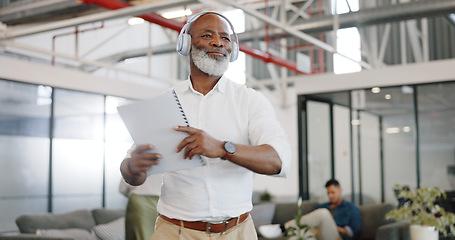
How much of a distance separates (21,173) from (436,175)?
20.4ft

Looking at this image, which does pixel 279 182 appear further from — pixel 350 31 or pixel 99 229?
pixel 99 229

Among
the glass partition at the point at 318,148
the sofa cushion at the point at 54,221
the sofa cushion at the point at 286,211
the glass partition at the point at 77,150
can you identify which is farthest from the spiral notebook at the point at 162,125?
the glass partition at the point at 77,150


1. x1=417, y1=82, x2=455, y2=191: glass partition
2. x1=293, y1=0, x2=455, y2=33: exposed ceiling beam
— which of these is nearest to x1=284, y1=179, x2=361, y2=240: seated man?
x1=417, y1=82, x2=455, y2=191: glass partition

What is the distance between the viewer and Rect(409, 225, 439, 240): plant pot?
6184 mm

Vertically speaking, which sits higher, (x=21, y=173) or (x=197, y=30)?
(x=197, y=30)

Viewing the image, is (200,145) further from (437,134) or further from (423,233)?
(437,134)

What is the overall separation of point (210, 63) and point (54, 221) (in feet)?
17.7

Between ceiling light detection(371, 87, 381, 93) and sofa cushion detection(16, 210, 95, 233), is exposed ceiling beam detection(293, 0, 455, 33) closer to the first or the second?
ceiling light detection(371, 87, 381, 93)

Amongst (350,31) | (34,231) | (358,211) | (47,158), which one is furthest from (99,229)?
(350,31)

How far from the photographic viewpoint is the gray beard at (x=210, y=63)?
1.73 m

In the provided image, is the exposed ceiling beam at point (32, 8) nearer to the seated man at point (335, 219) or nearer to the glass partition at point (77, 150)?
the glass partition at point (77, 150)

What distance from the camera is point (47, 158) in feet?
30.6

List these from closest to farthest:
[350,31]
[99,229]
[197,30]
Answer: [197,30]
[99,229]
[350,31]

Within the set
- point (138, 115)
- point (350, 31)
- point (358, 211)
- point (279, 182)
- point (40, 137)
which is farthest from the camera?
point (279, 182)
